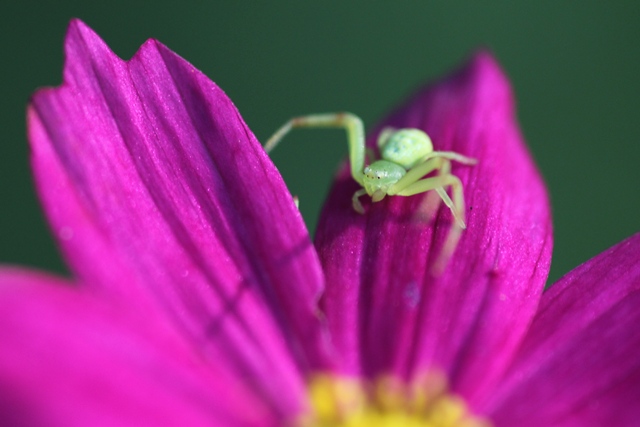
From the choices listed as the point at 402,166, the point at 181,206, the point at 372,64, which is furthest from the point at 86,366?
the point at 372,64

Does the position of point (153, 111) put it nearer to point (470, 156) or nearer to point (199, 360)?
point (199, 360)

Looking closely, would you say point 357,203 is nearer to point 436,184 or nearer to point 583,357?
point 436,184

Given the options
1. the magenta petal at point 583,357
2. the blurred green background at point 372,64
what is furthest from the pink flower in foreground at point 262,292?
the blurred green background at point 372,64

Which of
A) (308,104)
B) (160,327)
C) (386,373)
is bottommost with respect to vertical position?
(308,104)

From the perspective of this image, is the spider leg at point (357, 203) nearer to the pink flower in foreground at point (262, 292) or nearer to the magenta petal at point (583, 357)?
the pink flower in foreground at point (262, 292)

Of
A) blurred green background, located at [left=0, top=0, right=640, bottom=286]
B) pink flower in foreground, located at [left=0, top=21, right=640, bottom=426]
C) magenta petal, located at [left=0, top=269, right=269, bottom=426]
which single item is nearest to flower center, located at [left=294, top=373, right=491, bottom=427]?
pink flower in foreground, located at [left=0, top=21, right=640, bottom=426]

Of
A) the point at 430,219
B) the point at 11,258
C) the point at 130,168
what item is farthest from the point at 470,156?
the point at 11,258
